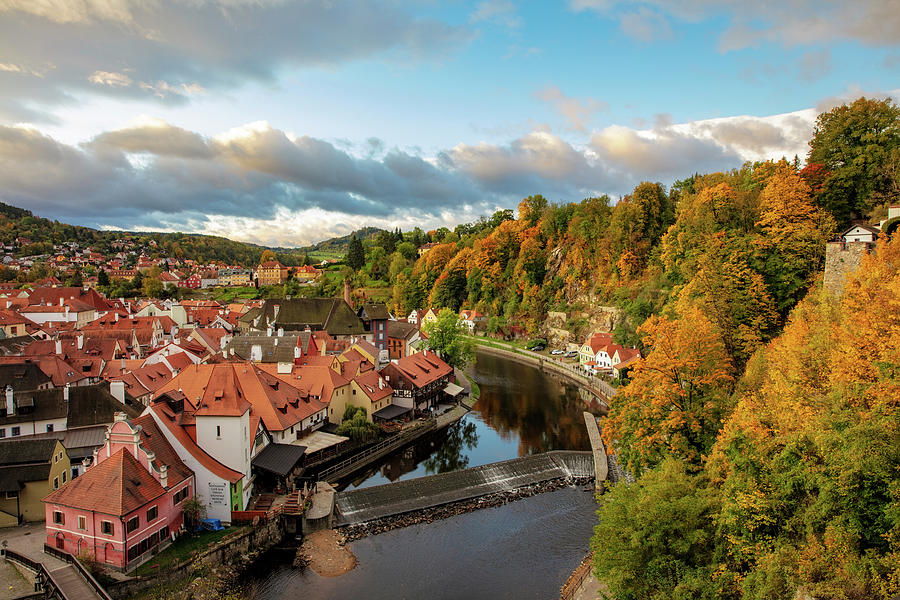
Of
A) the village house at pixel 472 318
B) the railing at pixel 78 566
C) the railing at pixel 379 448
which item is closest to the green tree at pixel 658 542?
the railing at pixel 78 566

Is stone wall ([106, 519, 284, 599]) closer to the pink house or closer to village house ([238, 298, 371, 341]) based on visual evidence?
the pink house

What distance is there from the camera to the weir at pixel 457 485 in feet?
80.9

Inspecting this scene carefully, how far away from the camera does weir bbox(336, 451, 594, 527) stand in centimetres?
2466

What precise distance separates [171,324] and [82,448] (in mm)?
41725

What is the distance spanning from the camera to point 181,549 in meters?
19.5

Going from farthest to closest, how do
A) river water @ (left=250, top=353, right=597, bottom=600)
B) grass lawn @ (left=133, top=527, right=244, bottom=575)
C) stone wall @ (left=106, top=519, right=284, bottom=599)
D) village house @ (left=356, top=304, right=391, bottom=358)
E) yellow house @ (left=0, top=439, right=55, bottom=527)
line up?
1. village house @ (left=356, top=304, right=391, bottom=358)
2. yellow house @ (left=0, top=439, right=55, bottom=527)
3. river water @ (left=250, top=353, right=597, bottom=600)
4. grass lawn @ (left=133, top=527, right=244, bottom=575)
5. stone wall @ (left=106, top=519, right=284, bottom=599)

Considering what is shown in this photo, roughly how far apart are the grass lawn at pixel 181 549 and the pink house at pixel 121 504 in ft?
1.09

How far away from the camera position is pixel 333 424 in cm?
3353

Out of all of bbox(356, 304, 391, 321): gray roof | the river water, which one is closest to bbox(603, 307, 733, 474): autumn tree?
the river water

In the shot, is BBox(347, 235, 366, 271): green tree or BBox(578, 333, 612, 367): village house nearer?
BBox(578, 333, 612, 367): village house

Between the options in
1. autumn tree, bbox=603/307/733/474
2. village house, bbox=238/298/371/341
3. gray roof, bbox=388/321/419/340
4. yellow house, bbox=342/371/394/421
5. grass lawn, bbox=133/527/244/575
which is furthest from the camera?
village house, bbox=238/298/371/341

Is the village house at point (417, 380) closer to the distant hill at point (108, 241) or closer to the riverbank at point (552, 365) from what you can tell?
the riverbank at point (552, 365)

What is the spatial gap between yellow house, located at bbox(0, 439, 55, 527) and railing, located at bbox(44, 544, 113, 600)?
356 centimetres

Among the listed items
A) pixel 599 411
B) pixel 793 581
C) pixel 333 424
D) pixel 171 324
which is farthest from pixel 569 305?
pixel 793 581
